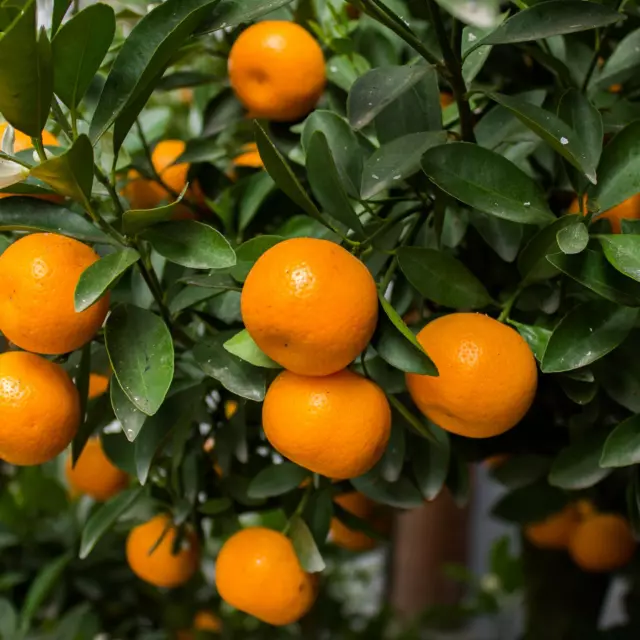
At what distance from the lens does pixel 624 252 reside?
0.49 meters

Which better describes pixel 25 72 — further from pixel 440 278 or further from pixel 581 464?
pixel 581 464

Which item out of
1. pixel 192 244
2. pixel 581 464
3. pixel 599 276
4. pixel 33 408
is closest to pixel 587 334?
pixel 599 276

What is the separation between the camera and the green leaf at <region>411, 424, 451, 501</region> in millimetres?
638

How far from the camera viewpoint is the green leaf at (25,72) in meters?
0.40

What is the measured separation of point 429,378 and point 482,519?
1.90 m

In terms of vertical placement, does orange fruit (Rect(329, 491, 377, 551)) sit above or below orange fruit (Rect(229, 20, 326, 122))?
below

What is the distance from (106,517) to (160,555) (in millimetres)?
95

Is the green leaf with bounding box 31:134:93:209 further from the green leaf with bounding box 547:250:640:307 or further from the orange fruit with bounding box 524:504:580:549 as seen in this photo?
the orange fruit with bounding box 524:504:580:549

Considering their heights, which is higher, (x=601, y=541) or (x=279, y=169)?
(x=279, y=169)

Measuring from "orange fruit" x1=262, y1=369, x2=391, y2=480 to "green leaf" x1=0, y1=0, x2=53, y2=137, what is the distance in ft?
0.72

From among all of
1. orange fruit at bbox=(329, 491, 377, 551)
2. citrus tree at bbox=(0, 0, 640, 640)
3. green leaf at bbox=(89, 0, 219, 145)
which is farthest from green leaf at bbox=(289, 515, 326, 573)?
green leaf at bbox=(89, 0, 219, 145)

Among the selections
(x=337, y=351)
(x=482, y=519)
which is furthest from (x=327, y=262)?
(x=482, y=519)

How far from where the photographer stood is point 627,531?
882 mm

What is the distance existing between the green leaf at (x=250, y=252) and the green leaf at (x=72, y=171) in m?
0.10
